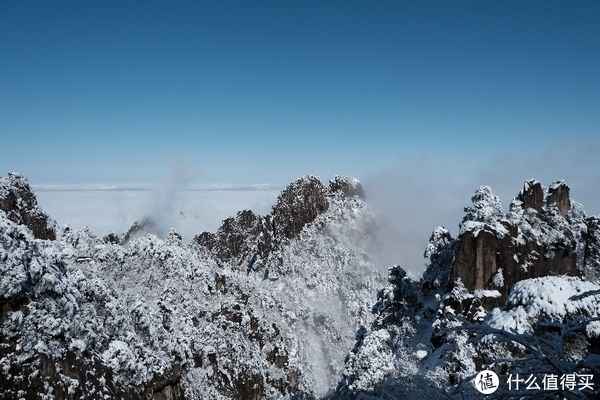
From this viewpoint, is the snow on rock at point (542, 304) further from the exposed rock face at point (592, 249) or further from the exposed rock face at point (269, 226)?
the exposed rock face at point (269, 226)

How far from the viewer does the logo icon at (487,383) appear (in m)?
4.52

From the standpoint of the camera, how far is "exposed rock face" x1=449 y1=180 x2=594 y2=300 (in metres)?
35.4

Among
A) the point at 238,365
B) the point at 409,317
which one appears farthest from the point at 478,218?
the point at 238,365

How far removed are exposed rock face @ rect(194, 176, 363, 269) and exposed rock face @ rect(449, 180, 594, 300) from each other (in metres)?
53.0

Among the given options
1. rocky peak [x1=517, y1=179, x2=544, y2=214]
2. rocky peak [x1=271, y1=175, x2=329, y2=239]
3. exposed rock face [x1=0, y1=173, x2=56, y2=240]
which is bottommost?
exposed rock face [x1=0, y1=173, x2=56, y2=240]

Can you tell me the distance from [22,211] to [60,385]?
2758 cm

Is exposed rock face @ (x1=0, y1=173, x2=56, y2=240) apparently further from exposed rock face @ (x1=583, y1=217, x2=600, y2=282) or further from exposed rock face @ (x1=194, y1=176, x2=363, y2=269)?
exposed rock face @ (x1=583, y1=217, x2=600, y2=282)

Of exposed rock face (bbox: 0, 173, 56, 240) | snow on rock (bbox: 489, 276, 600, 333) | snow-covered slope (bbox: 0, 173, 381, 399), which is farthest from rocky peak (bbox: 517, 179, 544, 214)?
exposed rock face (bbox: 0, 173, 56, 240)

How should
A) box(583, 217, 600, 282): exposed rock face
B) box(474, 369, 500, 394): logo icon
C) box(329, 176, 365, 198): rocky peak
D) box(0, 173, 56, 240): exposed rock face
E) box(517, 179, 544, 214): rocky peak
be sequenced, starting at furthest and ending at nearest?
1. box(329, 176, 365, 198): rocky peak
2. box(583, 217, 600, 282): exposed rock face
3. box(517, 179, 544, 214): rocky peak
4. box(0, 173, 56, 240): exposed rock face
5. box(474, 369, 500, 394): logo icon

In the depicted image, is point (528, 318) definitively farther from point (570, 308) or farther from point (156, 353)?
point (156, 353)

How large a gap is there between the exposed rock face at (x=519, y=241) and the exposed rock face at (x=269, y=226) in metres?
53.0

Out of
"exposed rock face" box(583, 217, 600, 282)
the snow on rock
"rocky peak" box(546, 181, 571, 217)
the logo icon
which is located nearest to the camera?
the logo icon

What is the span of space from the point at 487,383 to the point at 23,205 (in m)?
41.2

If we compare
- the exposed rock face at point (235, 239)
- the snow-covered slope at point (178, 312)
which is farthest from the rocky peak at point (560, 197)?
the exposed rock face at point (235, 239)
